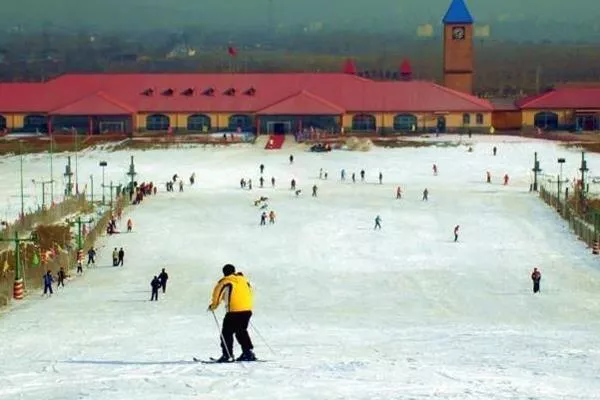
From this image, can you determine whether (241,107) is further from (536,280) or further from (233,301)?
(233,301)

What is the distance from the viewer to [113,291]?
99.6 feet

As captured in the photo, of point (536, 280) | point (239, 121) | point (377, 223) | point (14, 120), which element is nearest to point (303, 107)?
point (239, 121)

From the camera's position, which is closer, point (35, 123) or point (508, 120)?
point (35, 123)

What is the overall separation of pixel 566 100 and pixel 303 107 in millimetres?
16252

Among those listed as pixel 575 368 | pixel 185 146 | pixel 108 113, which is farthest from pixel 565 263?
pixel 108 113

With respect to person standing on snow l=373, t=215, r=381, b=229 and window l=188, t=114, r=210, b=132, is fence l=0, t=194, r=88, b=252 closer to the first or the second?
person standing on snow l=373, t=215, r=381, b=229

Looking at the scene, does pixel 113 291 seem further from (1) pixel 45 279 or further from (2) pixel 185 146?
(2) pixel 185 146

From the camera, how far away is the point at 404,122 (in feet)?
262

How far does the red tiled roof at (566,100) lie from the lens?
8225 centimetres

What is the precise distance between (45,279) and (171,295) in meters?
2.70

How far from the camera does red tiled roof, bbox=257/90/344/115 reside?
3098 inches

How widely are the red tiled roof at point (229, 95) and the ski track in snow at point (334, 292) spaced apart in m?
11.1

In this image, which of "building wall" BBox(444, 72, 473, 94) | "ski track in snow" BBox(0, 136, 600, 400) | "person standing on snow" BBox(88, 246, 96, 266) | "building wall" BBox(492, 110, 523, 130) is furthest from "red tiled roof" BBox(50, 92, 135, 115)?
"person standing on snow" BBox(88, 246, 96, 266)

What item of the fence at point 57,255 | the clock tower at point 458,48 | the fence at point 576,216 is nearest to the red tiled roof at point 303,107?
the clock tower at point 458,48
